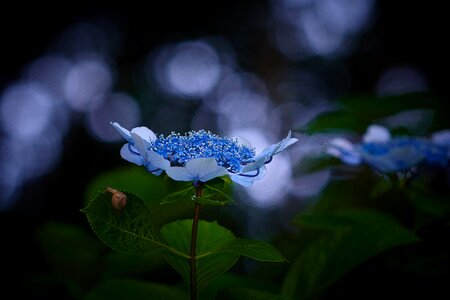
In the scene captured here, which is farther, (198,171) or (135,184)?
(135,184)

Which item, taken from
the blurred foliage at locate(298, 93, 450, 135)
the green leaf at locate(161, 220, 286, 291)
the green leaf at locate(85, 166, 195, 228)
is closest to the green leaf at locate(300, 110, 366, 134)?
the blurred foliage at locate(298, 93, 450, 135)

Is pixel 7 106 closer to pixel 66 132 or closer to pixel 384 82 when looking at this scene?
pixel 66 132

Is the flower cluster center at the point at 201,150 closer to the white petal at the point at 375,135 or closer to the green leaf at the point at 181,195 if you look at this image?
the green leaf at the point at 181,195

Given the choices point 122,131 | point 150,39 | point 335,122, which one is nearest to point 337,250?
point 335,122

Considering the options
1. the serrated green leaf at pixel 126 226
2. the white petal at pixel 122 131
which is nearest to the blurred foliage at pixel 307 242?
the serrated green leaf at pixel 126 226

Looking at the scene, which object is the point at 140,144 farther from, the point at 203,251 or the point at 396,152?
the point at 396,152

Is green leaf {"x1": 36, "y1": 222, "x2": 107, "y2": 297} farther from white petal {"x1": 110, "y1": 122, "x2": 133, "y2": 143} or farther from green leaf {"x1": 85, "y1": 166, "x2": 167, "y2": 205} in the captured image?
white petal {"x1": 110, "y1": 122, "x2": 133, "y2": 143}
